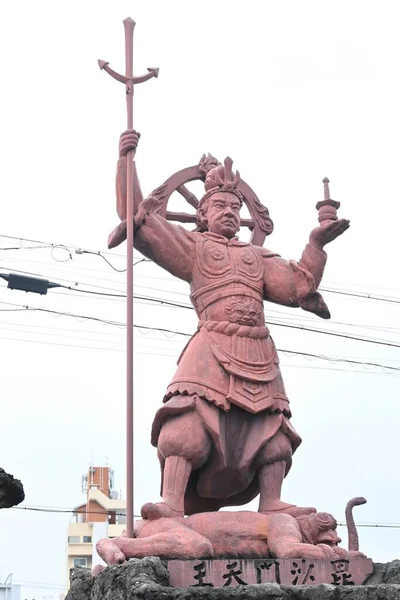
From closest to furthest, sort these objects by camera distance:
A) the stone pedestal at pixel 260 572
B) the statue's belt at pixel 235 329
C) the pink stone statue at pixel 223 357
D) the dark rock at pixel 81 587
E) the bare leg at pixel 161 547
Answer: the stone pedestal at pixel 260 572 < the bare leg at pixel 161 547 < the dark rock at pixel 81 587 < the pink stone statue at pixel 223 357 < the statue's belt at pixel 235 329

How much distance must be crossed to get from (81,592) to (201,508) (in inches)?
40.4

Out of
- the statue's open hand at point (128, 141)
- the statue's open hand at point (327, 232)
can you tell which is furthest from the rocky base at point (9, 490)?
the statue's open hand at point (327, 232)

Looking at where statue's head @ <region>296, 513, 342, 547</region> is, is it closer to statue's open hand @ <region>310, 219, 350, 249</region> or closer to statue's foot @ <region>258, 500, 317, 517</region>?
statue's foot @ <region>258, 500, 317, 517</region>

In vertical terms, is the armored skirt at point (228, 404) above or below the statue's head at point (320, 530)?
above

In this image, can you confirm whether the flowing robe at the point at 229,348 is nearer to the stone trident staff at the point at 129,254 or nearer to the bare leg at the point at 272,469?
the bare leg at the point at 272,469

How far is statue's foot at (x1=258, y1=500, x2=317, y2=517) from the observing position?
20.2 feet

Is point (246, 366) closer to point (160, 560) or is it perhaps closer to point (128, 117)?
point (160, 560)

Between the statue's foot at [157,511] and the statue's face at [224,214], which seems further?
the statue's face at [224,214]

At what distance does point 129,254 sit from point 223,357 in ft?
2.93

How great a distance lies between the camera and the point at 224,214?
7.00 metres

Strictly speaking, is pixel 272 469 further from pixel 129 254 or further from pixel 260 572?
pixel 129 254

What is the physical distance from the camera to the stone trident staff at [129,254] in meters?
5.98

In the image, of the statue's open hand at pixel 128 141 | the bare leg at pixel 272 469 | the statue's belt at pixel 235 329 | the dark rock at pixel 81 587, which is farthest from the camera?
the statue's open hand at pixel 128 141

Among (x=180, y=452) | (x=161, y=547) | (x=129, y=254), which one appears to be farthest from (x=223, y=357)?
(x=161, y=547)
